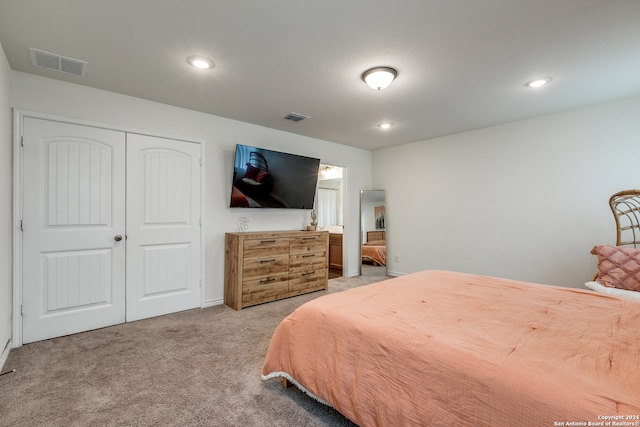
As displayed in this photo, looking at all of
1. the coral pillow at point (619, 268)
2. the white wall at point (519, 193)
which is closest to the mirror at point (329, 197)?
the white wall at point (519, 193)

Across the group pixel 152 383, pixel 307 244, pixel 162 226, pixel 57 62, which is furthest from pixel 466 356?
pixel 57 62

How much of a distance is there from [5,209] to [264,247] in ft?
7.61

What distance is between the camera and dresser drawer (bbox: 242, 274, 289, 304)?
3535 millimetres

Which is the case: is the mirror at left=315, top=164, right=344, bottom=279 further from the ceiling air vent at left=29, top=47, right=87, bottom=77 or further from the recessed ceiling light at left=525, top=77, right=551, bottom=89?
the ceiling air vent at left=29, top=47, right=87, bottom=77

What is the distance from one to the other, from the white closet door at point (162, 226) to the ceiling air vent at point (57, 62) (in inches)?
28.3

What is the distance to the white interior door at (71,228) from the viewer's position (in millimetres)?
2594

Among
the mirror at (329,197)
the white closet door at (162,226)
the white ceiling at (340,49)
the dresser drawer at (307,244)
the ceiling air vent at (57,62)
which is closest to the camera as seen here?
the white ceiling at (340,49)

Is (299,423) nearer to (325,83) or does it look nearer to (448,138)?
(325,83)

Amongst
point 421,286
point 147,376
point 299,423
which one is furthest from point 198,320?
point 421,286

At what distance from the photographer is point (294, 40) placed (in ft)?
6.85

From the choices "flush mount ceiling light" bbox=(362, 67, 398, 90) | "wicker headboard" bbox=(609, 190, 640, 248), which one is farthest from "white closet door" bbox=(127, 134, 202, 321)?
"wicker headboard" bbox=(609, 190, 640, 248)

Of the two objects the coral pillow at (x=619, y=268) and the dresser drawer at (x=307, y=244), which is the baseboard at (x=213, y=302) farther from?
the coral pillow at (x=619, y=268)

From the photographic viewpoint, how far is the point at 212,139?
12.1 feet

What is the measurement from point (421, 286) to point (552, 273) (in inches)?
98.2
